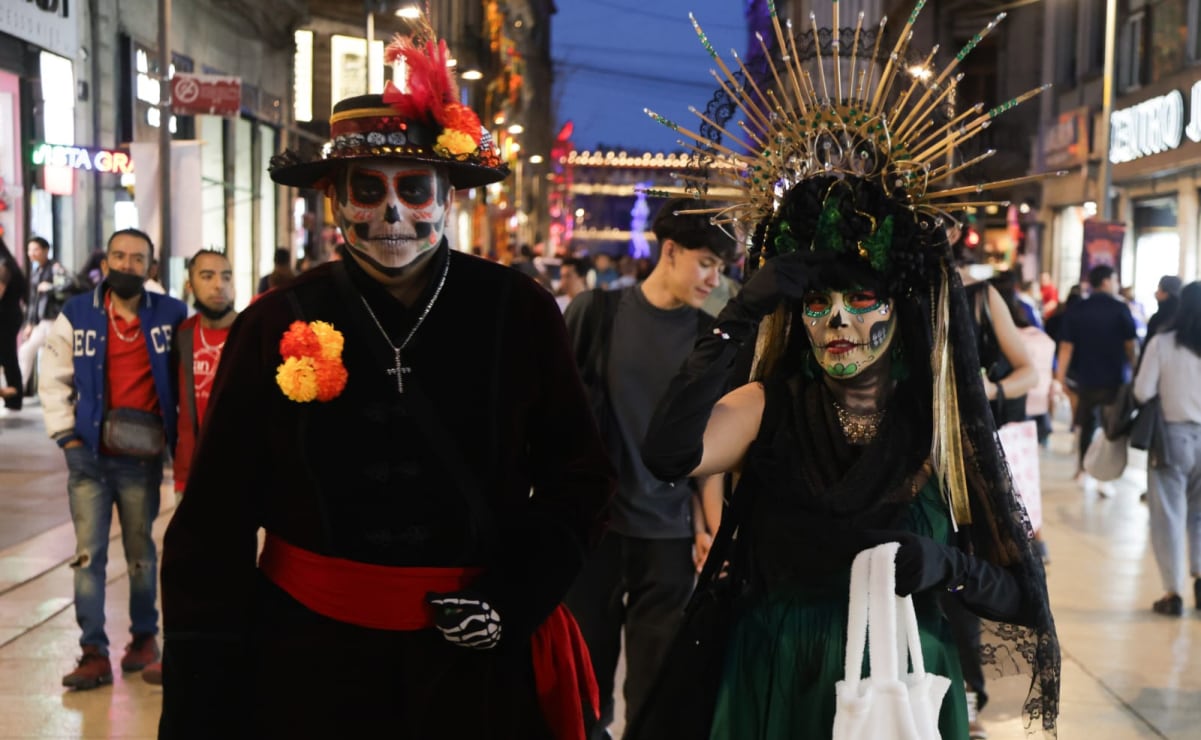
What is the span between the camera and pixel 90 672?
22.0ft

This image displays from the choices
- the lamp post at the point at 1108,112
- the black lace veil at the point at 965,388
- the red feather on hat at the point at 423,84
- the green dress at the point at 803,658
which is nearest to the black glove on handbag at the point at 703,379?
the black lace veil at the point at 965,388

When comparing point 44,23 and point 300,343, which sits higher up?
point 44,23

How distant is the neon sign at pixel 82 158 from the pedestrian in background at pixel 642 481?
37.4 feet

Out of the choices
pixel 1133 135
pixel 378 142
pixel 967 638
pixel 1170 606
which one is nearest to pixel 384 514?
pixel 378 142

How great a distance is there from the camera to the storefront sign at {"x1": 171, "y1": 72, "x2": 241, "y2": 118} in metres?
15.2

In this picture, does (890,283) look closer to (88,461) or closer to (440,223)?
(440,223)

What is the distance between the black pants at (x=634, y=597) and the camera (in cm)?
545

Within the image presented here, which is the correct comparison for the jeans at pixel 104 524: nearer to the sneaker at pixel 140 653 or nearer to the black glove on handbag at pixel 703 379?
the sneaker at pixel 140 653

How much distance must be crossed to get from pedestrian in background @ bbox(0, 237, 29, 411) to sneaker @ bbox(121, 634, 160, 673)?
9.27 metres

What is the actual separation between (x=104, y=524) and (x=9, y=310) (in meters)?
9.52

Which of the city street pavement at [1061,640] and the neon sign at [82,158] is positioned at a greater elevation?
the neon sign at [82,158]

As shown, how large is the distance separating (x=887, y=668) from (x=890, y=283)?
36.0 inches

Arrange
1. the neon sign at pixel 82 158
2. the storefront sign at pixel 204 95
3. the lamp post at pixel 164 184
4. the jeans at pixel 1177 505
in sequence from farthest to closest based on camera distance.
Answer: the neon sign at pixel 82 158 → the storefront sign at pixel 204 95 → the lamp post at pixel 164 184 → the jeans at pixel 1177 505

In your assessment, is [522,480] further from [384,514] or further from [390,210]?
[390,210]
